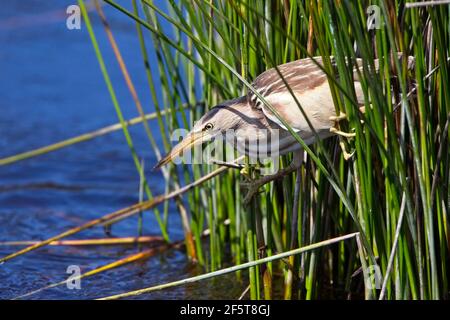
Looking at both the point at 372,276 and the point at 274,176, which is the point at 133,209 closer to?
the point at 274,176

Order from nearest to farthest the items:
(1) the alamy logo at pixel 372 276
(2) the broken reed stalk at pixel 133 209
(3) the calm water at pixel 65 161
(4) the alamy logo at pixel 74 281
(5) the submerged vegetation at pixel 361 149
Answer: (5) the submerged vegetation at pixel 361 149 → (1) the alamy logo at pixel 372 276 → (2) the broken reed stalk at pixel 133 209 → (4) the alamy logo at pixel 74 281 → (3) the calm water at pixel 65 161

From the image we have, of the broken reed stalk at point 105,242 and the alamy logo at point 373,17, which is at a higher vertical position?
the alamy logo at point 373,17

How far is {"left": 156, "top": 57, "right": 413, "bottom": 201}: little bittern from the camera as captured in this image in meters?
2.58

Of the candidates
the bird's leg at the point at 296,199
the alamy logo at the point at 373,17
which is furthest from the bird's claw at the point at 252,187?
the alamy logo at the point at 373,17

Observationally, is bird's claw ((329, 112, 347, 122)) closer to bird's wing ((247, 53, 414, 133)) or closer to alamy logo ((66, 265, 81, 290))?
bird's wing ((247, 53, 414, 133))

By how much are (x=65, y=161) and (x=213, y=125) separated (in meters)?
3.16

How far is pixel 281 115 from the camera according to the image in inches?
103

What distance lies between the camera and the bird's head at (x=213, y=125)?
108 inches

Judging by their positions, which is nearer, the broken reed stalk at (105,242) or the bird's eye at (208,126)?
the bird's eye at (208,126)

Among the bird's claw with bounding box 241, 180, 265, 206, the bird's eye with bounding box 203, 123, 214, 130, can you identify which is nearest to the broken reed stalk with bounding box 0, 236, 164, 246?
the bird's claw with bounding box 241, 180, 265, 206

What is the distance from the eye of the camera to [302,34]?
286 centimetres

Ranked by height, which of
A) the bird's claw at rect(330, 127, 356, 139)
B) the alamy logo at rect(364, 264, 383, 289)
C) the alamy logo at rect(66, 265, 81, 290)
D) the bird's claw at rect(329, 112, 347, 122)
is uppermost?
the bird's claw at rect(329, 112, 347, 122)

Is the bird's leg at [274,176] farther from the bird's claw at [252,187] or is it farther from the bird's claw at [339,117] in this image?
the bird's claw at [339,117]

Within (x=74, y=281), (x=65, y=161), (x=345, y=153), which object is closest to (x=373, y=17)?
(x=345, y=153)
